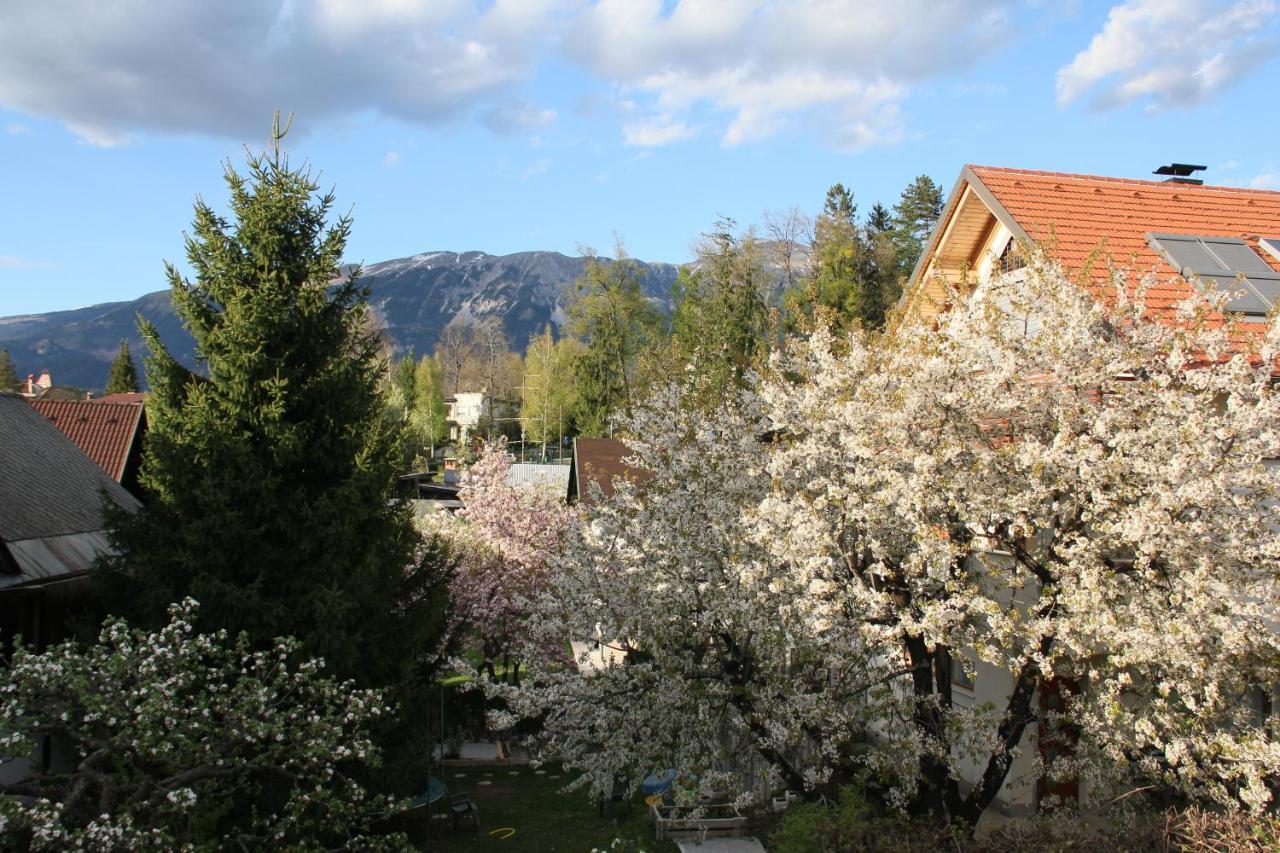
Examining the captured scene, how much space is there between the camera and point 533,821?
16.6 meters

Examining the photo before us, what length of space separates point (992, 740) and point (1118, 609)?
1.94 m

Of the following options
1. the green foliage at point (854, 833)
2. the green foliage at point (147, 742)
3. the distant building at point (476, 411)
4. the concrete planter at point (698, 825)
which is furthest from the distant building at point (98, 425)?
the distant building at point (476, 411)

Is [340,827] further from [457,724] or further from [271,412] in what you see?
[457,724]

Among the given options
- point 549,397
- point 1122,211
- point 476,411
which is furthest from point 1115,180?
point 476,411

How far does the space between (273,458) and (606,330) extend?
43.2 m

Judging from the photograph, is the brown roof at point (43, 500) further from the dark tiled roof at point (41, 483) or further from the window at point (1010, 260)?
the window at point (1010, 260)

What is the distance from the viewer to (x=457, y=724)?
22.0 meters

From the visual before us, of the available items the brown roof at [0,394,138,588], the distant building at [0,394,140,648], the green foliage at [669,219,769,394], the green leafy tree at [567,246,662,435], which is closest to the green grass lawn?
the distant building at [0,394,140,648]

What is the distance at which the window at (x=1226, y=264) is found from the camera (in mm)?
13406

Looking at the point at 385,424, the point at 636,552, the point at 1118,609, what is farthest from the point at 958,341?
the point at 385,424

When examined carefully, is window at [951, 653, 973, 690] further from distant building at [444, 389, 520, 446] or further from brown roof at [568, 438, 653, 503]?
distant building at [444, 389, 520, 446]

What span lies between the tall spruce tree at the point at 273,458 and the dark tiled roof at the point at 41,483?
1.66 m

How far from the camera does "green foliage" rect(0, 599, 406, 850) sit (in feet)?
23.9

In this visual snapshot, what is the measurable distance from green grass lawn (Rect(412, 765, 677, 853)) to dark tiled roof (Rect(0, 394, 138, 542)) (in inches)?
284
